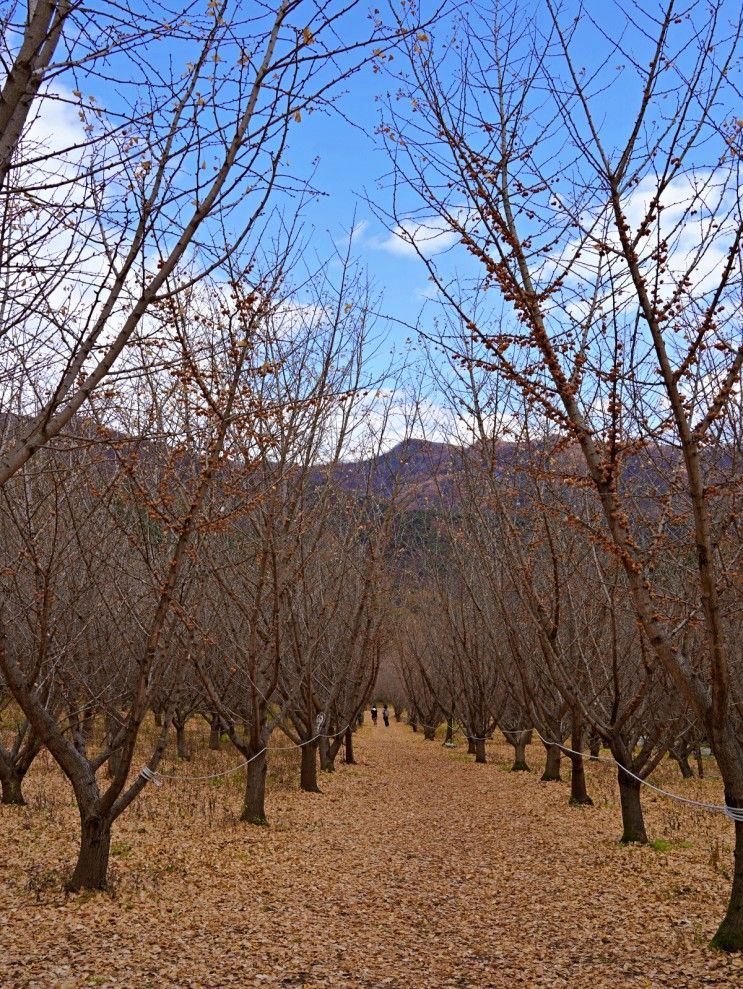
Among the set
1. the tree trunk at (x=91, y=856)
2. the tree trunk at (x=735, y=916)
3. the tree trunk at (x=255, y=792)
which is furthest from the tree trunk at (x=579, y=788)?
the tree trunk at (x=91, y=856)

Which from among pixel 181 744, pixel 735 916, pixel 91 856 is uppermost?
pixel 735 916

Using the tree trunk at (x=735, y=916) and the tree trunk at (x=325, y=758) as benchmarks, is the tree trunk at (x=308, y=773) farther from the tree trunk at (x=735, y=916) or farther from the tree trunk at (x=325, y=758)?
the tree trunk at (x=735, y=916)

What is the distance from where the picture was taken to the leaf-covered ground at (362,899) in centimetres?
532

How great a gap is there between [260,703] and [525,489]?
14.5 feet

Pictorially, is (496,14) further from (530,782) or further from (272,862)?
(530,782)

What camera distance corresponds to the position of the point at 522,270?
515cm

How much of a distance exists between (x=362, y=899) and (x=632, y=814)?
13.2ft

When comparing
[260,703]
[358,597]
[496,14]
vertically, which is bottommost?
[260,703]

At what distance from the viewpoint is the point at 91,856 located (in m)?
6.67

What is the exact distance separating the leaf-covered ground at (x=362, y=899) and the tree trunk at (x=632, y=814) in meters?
0.45

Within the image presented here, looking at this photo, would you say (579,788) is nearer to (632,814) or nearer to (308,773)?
(632,814)

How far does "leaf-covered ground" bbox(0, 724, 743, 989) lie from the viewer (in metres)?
5.32

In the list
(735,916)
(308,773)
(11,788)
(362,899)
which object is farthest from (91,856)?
(308,773)

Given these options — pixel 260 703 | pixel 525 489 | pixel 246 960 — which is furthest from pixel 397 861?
pixel 525 489
